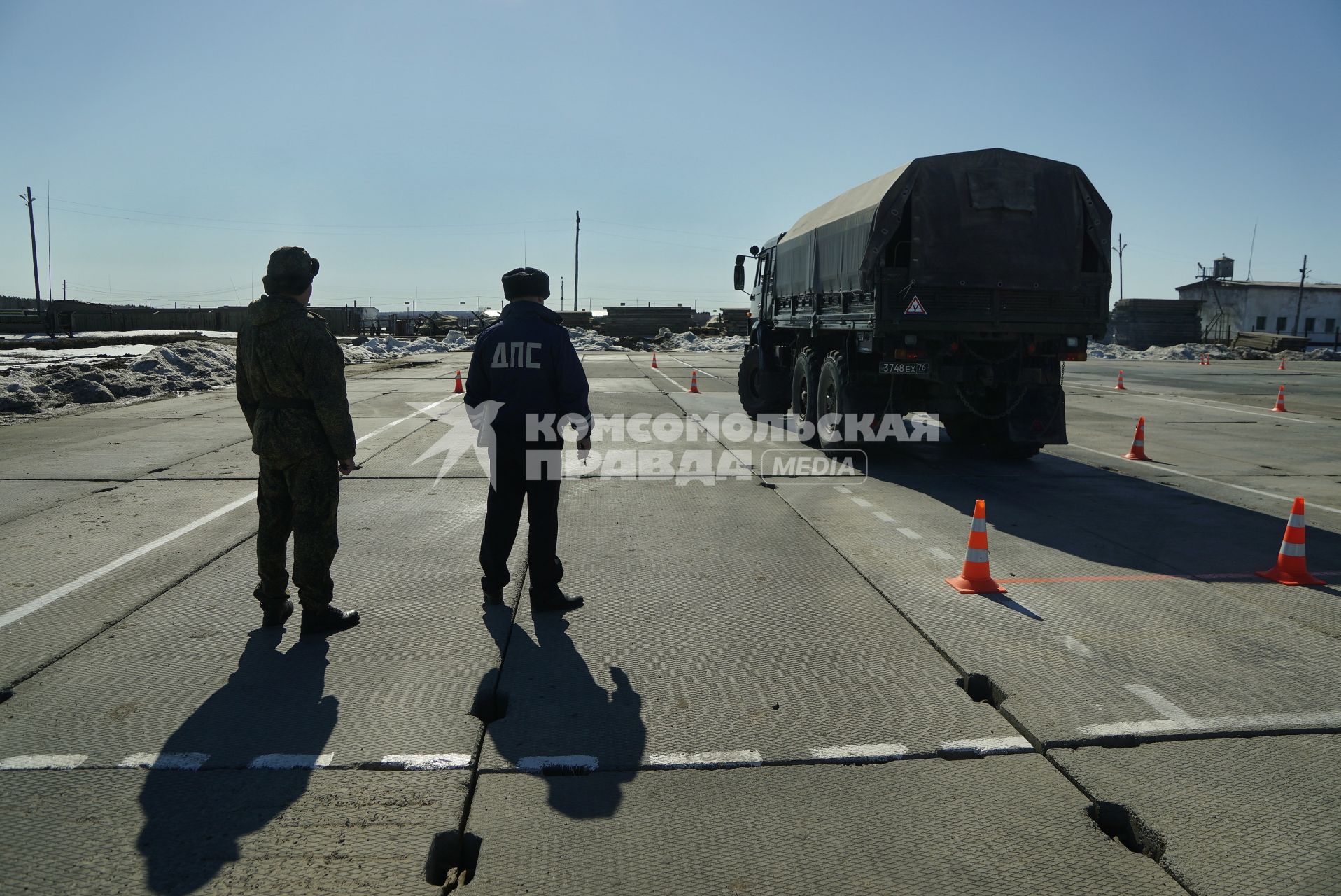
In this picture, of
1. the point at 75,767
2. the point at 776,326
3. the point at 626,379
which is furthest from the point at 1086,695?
the point at 626,379

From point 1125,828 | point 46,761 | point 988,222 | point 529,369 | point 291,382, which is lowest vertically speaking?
point 46,761

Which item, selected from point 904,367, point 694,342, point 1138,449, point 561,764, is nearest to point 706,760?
point 561,764

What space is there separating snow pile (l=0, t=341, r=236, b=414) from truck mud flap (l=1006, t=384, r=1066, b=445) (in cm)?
1621

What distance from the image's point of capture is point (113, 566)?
20.0 feet

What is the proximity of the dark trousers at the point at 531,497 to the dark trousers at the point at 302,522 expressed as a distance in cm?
91

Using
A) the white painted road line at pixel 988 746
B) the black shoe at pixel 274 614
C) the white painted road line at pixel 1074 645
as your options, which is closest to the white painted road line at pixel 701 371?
the white painted road line at pixel 1074 645

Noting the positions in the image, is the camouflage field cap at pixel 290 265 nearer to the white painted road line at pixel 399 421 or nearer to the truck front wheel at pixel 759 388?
the white painted road line at pixel 399 421

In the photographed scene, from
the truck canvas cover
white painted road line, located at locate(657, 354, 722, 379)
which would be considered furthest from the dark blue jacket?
white painted road line, located at locate(657, 354, 722, 379)

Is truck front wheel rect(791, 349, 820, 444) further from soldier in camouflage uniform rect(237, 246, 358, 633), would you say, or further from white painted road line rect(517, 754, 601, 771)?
Answer: white painted road line rect(517, 754, 601, 771)

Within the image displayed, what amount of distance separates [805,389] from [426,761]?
33.0ft

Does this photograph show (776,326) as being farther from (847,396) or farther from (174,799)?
(174,799)

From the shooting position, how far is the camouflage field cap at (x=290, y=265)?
4715 millimetres

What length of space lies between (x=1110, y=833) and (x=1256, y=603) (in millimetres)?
3328

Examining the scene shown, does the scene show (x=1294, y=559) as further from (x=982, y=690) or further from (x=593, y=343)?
(x=593, y=343)
